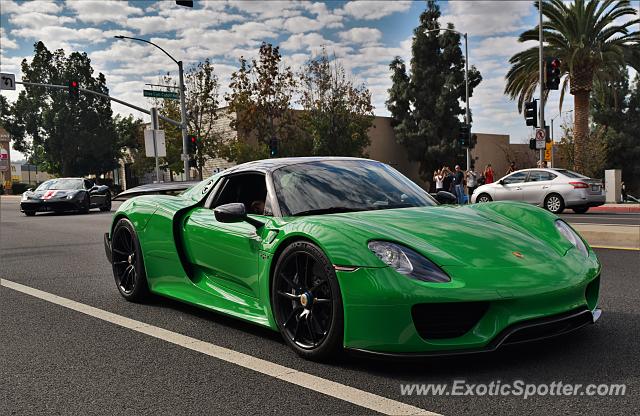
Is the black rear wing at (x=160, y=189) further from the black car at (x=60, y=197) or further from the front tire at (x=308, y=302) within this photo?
the black car at (x=60, y=197)

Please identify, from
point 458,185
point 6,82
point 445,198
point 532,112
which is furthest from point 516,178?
point 6,82

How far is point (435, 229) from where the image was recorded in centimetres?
368

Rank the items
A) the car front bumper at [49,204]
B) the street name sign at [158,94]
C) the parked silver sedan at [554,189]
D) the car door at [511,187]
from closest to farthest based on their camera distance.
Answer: the parked silver sedan at [554,189], the car door at [511,187], the car front bumper at [49,204], the street name sign at [158,94]

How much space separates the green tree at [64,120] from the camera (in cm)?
6050

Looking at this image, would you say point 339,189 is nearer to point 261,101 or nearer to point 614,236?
point 614,236

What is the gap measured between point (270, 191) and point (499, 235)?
61.2 inches

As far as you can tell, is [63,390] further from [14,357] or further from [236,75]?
[236,75]

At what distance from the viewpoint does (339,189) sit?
4.33m

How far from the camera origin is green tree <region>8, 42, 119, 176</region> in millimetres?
60500

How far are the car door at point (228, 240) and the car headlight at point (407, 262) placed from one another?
37.9 inches

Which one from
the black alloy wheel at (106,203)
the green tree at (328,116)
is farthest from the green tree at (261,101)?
the black alloy wheel at (106,203)

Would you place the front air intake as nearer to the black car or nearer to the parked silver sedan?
the parked silver sedan

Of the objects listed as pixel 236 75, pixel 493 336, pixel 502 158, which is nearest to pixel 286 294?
pixel 493 336

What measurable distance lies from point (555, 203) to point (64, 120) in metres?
53.0
